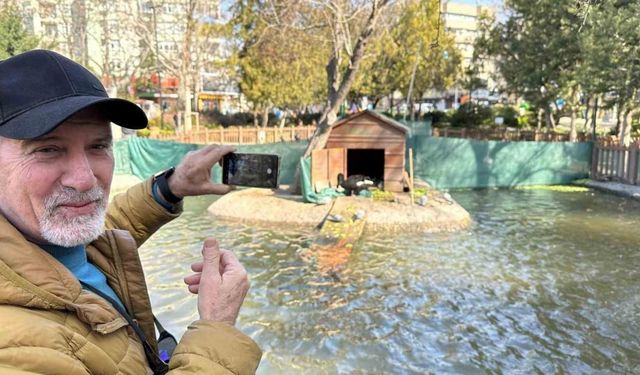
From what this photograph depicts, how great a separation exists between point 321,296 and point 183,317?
209 centimetres

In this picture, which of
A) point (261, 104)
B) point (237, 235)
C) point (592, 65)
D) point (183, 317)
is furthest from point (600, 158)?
point (261, 104)

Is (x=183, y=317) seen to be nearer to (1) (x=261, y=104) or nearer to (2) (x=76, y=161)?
(2) (x=76, y=161)

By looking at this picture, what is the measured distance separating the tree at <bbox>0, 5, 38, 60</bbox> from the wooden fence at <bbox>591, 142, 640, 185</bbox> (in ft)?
83.8

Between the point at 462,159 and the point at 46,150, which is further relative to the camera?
the point at 462,159

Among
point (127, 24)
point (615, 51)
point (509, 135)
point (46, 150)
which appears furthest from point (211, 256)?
point (509, 135)

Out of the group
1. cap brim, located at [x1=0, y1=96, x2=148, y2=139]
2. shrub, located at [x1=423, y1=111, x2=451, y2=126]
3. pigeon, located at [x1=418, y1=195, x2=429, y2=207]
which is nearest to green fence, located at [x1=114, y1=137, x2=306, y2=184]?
pigeon, located at [x1=418, y1=195, x2=429, y2=207]

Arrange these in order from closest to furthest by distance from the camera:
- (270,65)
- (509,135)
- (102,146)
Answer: (102,146) → (509,135) → (270,65)

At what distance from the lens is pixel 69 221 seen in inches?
62.4

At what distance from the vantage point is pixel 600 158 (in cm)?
2058

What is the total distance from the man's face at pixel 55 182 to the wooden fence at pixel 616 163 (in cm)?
2077

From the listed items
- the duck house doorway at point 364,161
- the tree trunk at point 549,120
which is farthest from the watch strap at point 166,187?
the tree trunk at point 549,120

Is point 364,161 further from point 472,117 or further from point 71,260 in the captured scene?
point 472,117

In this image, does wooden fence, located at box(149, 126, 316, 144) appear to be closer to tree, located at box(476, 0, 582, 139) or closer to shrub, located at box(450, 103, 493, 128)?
shrub, located at box(450, 103, 493, 128)

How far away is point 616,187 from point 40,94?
20138mm
